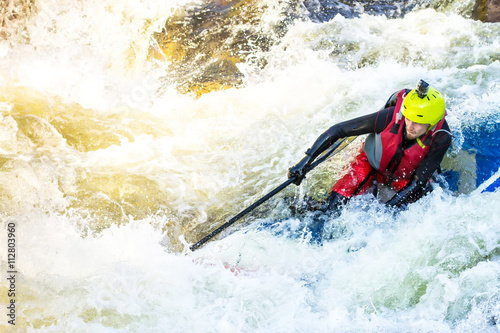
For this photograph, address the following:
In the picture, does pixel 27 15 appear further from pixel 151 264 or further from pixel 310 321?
pixel 310 321

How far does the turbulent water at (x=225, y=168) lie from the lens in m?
3.48

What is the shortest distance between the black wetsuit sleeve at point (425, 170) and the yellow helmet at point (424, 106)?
19cm

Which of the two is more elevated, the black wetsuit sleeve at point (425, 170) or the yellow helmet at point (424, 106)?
the yellow helmet at point (424, 106)

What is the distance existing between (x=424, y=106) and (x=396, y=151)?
0.57 meters

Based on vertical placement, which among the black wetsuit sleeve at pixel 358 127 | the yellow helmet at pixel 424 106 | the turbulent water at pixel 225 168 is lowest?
the turbulent water at pixel 225 168

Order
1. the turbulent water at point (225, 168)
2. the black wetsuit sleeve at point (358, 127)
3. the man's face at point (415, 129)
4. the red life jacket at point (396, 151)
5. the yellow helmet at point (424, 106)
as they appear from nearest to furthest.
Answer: the turbulent water at point (225, 168) < the yellow helmet at point (424, 106) < the man's face at point (415, 129) < the red life jacket at point (396, 151) < the black wetsuit sleeve at point (358, 127)

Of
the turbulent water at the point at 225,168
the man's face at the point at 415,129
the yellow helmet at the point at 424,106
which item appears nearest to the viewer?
the turbulent water at the point at 225,168

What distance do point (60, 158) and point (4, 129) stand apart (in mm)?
910

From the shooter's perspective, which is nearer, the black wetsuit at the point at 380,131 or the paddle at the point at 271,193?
the black wetsuit at the point at 380,131

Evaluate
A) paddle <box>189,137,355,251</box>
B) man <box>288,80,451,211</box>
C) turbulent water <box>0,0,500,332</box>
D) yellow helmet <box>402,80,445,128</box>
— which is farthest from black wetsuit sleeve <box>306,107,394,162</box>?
turbulent water <box>0,0,500,332</box>

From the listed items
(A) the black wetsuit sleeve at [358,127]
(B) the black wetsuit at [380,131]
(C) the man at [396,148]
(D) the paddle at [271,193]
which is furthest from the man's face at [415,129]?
(D) the paddle at [271,193]

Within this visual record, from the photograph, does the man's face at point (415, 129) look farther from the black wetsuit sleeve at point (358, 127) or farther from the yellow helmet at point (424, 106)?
the black wetsuit sleeve at point (358, 127)

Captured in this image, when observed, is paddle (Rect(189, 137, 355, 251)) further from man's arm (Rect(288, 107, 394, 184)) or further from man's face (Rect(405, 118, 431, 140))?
man's face (Rect(405, 118, 431, 140))

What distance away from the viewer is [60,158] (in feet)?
Result: 16.9
